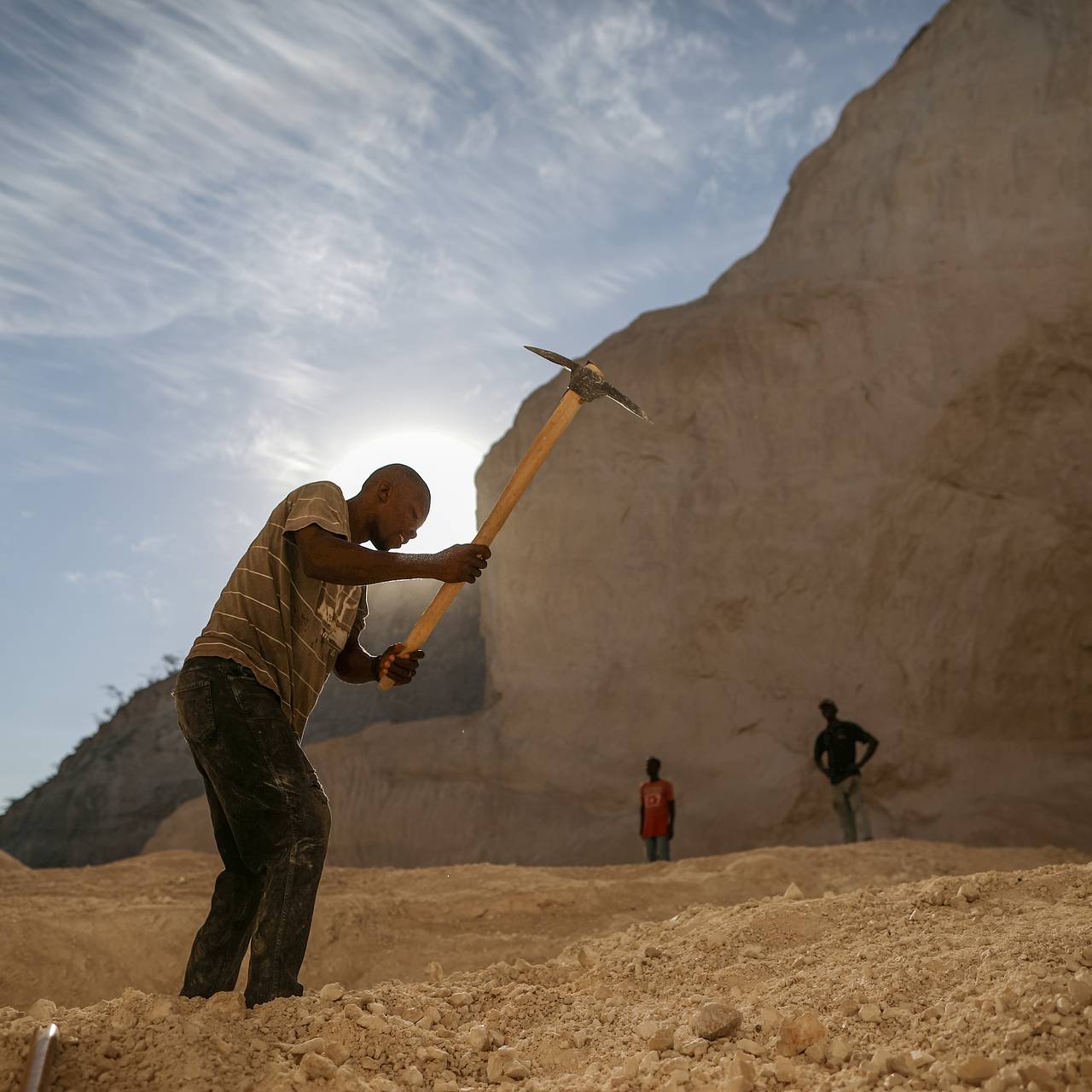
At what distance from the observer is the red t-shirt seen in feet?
27.0

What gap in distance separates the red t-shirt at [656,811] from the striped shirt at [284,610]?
240 inches

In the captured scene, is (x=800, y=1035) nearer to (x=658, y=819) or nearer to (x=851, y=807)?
(x=851, y=807)

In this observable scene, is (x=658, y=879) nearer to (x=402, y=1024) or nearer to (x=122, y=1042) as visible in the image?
(x=402, y=1024)

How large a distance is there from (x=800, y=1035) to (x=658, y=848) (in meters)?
6.65

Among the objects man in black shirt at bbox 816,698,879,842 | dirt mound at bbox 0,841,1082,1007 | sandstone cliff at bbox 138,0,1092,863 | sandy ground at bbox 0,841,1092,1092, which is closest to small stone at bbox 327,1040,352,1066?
sandy ground at bbox 0,841,1092,1092

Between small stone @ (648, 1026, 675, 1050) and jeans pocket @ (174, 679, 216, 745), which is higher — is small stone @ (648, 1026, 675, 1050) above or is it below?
below

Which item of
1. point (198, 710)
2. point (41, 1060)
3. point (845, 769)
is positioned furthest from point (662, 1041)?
point (845, 769)

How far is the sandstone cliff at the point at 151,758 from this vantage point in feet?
41.8

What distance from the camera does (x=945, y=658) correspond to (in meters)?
10.0

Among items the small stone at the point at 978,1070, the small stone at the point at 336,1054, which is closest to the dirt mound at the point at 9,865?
the small stone at the point at 336,1054

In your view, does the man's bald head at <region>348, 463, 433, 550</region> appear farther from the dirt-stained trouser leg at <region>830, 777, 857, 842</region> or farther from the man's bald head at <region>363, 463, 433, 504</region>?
the dirt-stained trouser leg at <region>830, 777, 857, 842</region>

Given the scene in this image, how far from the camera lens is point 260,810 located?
7.79ft

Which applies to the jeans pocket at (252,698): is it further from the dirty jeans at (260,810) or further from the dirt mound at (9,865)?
the dirt mound at (9,865)

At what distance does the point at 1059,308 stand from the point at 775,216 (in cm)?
410
